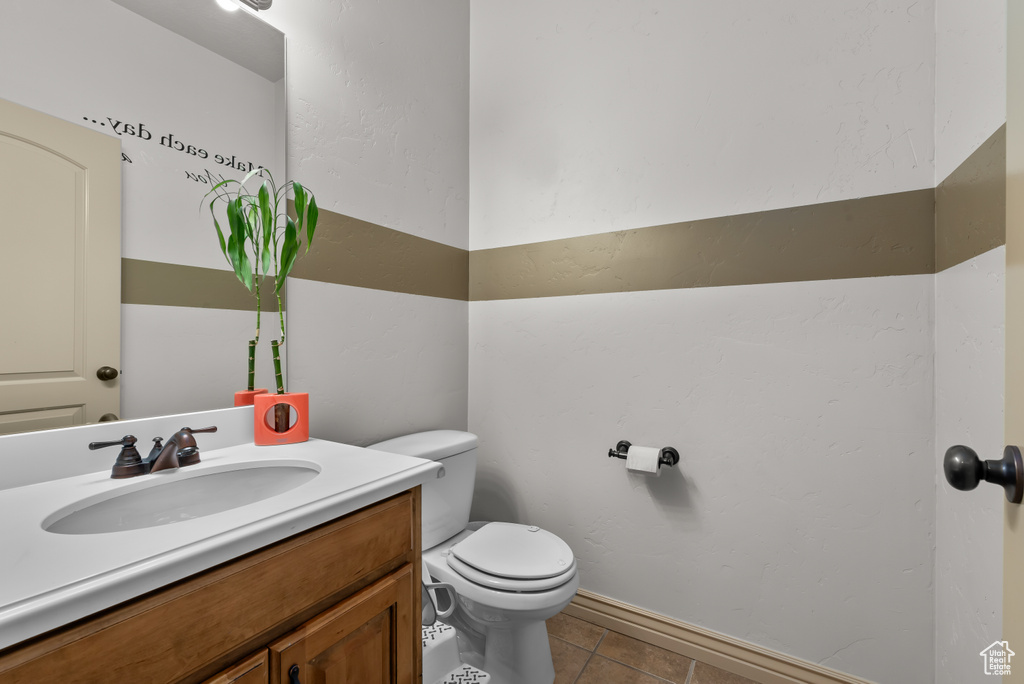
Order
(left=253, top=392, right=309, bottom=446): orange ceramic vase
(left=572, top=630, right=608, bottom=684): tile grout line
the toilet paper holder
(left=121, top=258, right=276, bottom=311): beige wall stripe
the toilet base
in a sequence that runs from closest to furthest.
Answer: (left=121, top=258, right=276, bottom=311): beige wall stripe → (left=253, top=392, right=309, bottom=446): orange ceramic vase → the toilet base → (left=572, top=630, right=608, bottom=684): tile grout line → the toilet paper holder

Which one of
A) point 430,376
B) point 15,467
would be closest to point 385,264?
point 430,376

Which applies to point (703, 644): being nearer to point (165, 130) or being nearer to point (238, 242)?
point (238, 242)

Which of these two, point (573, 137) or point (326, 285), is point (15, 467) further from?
point (573, 137)

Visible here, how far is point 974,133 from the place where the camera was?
3.30 feet

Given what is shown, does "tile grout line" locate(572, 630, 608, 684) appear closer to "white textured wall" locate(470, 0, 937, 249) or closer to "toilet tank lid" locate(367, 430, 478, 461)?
"toilet tank lid" locate(367, 430, 478, 461)

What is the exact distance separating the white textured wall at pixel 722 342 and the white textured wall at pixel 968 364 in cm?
7

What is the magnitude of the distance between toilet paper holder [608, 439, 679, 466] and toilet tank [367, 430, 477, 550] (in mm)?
526

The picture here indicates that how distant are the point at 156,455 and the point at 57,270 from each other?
16.5 inches

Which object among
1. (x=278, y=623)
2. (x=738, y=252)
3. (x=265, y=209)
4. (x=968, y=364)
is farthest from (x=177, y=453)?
(x=968, y=364)

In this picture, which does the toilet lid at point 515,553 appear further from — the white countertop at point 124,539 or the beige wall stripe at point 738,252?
the beige wall stripe at point 738,252

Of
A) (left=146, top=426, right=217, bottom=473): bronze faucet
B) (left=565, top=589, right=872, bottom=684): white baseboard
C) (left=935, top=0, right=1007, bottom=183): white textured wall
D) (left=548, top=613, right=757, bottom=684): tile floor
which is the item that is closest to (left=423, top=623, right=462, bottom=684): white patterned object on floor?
(left=548, top=613, right=757, bottom=684): tile floor

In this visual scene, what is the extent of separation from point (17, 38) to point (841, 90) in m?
2.03

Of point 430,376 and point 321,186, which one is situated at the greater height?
point 321,186

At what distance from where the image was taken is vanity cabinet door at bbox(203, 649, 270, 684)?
621 mm
